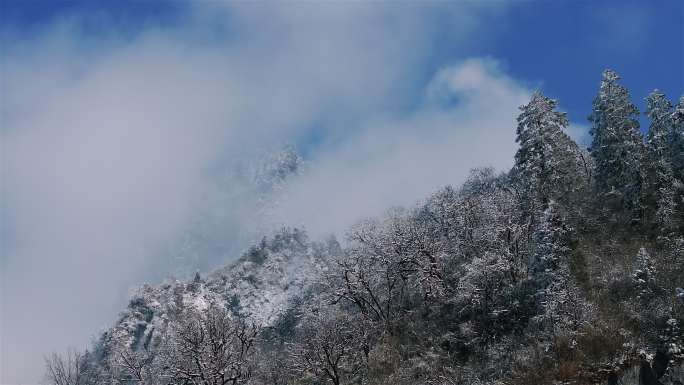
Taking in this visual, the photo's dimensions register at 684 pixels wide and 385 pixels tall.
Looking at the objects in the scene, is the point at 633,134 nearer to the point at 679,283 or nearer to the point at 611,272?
the point at 611,272

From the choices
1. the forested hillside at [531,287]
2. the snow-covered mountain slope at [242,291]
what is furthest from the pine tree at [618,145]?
the snow-covered mountain slope at [242,291]

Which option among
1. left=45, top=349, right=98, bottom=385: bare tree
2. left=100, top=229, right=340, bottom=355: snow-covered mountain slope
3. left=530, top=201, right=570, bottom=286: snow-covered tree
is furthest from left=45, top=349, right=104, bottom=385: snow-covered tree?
left=530, top=201, right=570, bottom=286: snow-covered tree

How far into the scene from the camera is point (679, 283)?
31.6 metres

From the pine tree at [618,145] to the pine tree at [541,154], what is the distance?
3.21 m

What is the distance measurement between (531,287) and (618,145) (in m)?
15.9

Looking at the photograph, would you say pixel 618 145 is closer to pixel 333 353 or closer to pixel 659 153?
pixel 659 153

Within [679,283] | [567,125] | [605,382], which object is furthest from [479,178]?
[605,382]

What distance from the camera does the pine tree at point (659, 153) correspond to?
4184cm

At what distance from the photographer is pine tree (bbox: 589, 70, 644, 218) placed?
43.9 meters

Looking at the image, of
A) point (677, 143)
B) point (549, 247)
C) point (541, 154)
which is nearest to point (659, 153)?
point (677, 143)

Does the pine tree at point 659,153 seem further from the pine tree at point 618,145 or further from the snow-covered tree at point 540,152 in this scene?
the snow-covered tree at point 540,152

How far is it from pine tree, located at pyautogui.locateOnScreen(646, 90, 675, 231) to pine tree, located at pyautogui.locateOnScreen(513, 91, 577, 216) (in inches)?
252

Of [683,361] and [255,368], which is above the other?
[255,368]

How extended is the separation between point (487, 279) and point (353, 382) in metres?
14.4
